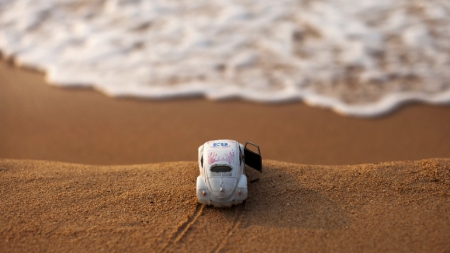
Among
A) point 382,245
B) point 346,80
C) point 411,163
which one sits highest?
point 346,80

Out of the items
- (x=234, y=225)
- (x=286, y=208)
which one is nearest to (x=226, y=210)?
(x=234, y=225)

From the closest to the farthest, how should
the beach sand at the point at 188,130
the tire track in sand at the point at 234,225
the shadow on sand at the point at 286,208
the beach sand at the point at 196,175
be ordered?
the tire track in sand at the point at 234,225, the beach sand at the point at 196,175, the shadow on sand at the point at 286,208, the beach sand at the point at 188,130

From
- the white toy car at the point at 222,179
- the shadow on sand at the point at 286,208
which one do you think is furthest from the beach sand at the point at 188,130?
the white toy car at the point at 222,179

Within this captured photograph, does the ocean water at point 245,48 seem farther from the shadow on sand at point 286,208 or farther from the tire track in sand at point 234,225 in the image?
the tire track in sand at point 234,225

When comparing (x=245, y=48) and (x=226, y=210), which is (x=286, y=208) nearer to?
(x=226, y=210)

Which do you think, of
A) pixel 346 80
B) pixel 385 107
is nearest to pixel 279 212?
pixel 385 107

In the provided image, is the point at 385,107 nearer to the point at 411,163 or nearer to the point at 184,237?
the point at 411,163

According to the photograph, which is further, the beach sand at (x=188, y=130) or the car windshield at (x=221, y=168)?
the beach sand at (x=188, y=130)
